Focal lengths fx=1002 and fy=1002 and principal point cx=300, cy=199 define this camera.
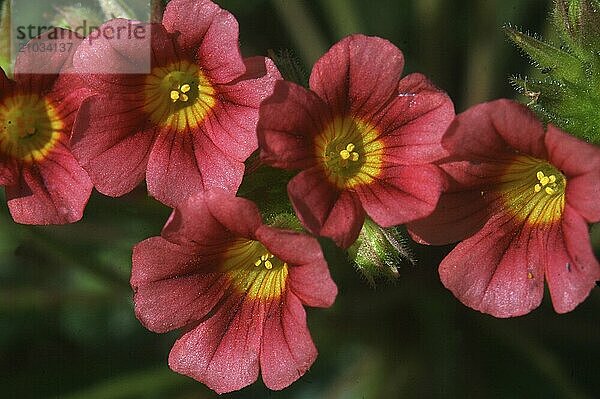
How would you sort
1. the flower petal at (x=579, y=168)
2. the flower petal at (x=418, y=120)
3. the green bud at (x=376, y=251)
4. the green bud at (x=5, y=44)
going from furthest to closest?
the green bud at (x=5, y=44)
the green bud at (x=376, y=251)
the flower petal at (x=418, y=120)
the flower petal at (x=579, y=168)

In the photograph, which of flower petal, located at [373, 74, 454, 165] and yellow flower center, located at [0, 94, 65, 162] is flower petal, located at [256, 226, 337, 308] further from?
yellow flower center, located at [0, 94, 65, 162]

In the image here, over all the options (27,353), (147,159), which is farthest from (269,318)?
(27,353)

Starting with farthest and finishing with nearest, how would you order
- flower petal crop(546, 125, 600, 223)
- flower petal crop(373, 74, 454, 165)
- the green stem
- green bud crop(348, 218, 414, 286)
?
the green stem < green bud crop(348, 218, 414, 286) < flower petal crop(373, 74, 454, 165) < flower petal crop(546, 125, 600, 223)

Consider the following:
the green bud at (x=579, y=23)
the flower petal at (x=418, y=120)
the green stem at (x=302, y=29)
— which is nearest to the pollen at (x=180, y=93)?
the flower petal at (x=418, y=120)

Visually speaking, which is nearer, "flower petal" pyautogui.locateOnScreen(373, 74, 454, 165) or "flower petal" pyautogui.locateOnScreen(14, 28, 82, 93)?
"flower petal" pyautogui.locateOnScreen(373, 74, 454, 165)

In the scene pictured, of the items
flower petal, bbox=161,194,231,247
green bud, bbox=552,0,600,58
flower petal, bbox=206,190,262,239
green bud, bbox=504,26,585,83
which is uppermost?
green bud, bbox=552,0,600,58

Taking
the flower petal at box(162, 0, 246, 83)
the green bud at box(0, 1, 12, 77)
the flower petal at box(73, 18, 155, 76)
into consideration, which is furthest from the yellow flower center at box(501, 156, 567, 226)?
the green bud at box(0, 1, 12, 77)

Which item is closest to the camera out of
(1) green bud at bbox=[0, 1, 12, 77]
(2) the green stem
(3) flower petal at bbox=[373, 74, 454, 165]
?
(3) flower petal at bbox=[373, 74, 454, 165]

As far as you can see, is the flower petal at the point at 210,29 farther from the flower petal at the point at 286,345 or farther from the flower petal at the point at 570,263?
the flower petal at the point at 570,263
